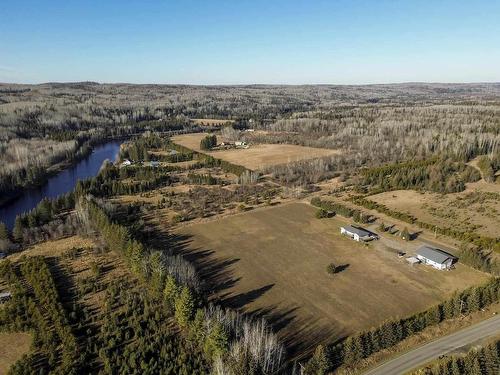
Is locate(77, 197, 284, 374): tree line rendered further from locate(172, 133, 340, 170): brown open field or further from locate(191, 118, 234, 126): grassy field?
locate(191, 118, 234, 126): grassy field

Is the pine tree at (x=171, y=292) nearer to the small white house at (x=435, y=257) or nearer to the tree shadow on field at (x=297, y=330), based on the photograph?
the tree shadow on field at (x=297, y=330)

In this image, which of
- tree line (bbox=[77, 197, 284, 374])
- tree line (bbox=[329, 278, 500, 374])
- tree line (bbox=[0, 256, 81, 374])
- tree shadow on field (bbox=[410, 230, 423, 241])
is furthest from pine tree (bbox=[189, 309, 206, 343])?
tree shadow on field (bbox=[410, 230, 423, 241])

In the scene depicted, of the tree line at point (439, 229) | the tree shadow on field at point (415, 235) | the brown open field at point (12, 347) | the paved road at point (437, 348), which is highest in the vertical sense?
the tree line at point (439, 229)

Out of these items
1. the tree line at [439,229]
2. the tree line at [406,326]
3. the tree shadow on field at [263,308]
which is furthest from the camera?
the tree line at [439,229]

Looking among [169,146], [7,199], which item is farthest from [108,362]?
[169,146]

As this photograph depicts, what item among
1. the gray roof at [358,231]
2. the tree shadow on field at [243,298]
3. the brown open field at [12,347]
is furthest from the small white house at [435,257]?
the brown open field at [12,347]

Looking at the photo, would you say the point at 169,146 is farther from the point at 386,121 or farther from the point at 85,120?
the point at 386,121
